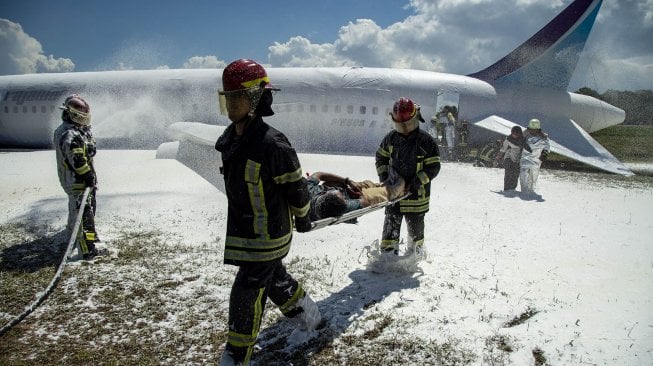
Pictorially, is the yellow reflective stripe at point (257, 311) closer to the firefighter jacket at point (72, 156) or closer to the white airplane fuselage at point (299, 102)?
the firefighter jacket at point (72, 156)

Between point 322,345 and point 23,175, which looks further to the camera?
point 23,175

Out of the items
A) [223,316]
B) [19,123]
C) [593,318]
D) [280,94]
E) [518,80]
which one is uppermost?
[518,80]

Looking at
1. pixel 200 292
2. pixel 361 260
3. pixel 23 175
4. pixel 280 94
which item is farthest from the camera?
pixel 280 94

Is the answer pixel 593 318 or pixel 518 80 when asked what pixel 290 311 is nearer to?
pixel 593 318


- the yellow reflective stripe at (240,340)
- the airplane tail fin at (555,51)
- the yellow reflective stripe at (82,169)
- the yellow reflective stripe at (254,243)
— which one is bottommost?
the yellow reflective stripe at (240,340)

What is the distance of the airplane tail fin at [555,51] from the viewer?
19.2 metres

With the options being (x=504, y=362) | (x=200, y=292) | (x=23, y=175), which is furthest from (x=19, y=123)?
(x=504, y=362)

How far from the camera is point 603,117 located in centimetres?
2156

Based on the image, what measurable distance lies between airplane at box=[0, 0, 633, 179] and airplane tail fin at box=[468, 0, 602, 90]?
0.05m

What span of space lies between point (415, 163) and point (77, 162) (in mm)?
4762

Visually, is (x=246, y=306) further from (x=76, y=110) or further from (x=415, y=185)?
(x=76, y=110)

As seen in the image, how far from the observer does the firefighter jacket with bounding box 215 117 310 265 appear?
2.80 m

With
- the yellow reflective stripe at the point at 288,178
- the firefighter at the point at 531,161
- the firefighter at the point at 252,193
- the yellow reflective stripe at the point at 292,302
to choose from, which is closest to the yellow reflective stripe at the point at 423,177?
the yellow reflective stripe at the point at 292,302

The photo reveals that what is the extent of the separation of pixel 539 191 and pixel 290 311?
1049 cm
